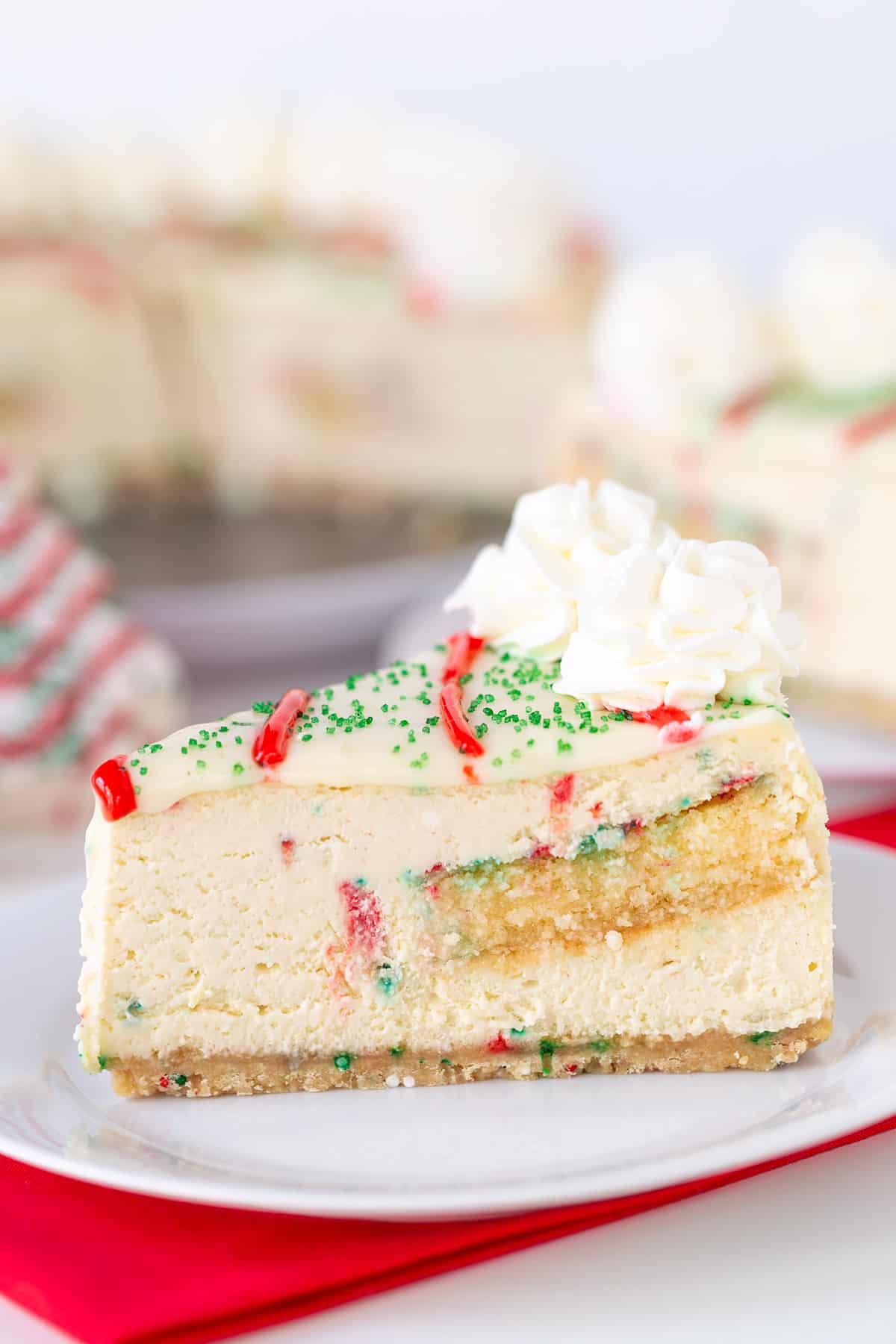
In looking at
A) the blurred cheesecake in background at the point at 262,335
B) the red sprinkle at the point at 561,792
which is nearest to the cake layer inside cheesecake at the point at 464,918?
the red sprinkle at the point at 561,792

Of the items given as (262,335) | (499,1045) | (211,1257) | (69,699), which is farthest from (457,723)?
(262,335)

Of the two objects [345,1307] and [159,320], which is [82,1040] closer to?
[345,1307]

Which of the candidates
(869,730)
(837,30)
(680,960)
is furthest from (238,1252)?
(837,30)

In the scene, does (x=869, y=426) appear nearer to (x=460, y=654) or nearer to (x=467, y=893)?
(x=460, y=654)

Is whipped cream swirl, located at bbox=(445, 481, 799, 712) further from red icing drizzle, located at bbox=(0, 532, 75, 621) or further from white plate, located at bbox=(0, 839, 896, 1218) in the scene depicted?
red icing drizzle, located at bbox=(0, 532, 75, 621)

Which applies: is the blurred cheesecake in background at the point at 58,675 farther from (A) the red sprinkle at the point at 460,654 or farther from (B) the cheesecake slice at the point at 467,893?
(B) the cheesecake slice at the point at 467,893
